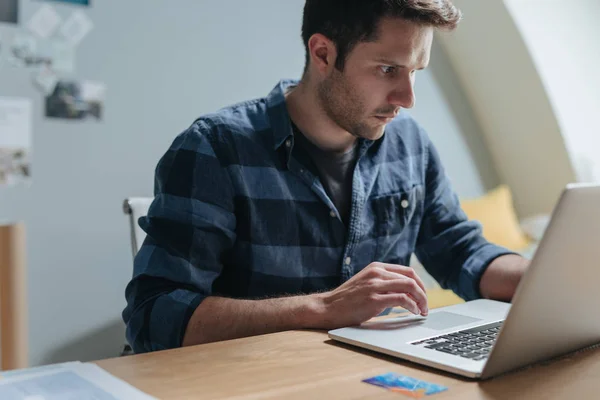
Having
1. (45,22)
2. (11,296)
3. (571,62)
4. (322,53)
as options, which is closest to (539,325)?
(322,53)

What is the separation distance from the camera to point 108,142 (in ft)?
7.72

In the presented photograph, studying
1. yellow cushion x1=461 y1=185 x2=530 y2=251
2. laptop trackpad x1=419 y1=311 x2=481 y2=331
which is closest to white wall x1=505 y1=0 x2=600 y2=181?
yellow cushion x1=461 y1=185 x2=530 y2=251

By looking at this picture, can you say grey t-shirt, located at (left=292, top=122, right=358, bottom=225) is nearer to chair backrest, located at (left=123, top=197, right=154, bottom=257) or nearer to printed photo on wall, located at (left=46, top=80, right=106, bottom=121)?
chair backrest, located at (left=123, top=197, right=154, bottom=257)

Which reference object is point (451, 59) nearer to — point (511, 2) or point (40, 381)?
point (511, 2)

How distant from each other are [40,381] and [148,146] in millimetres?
1772

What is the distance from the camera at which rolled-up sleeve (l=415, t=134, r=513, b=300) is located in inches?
53.9

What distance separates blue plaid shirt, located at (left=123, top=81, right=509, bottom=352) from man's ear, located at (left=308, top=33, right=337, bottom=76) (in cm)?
10

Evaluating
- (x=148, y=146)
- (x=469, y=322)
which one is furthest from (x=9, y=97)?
(x=469, y=322)

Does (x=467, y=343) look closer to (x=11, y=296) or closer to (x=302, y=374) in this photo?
(x=302, y=374)

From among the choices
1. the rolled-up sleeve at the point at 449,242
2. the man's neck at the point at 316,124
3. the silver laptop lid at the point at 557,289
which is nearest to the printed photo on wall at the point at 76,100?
the man's neck at the point at 316,124

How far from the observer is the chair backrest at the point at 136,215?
1.38 m

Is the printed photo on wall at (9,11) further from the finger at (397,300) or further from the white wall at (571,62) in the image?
the white wall at (571,62)

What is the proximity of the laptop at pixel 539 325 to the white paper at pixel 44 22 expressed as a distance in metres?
1.74

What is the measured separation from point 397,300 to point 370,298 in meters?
0.04
